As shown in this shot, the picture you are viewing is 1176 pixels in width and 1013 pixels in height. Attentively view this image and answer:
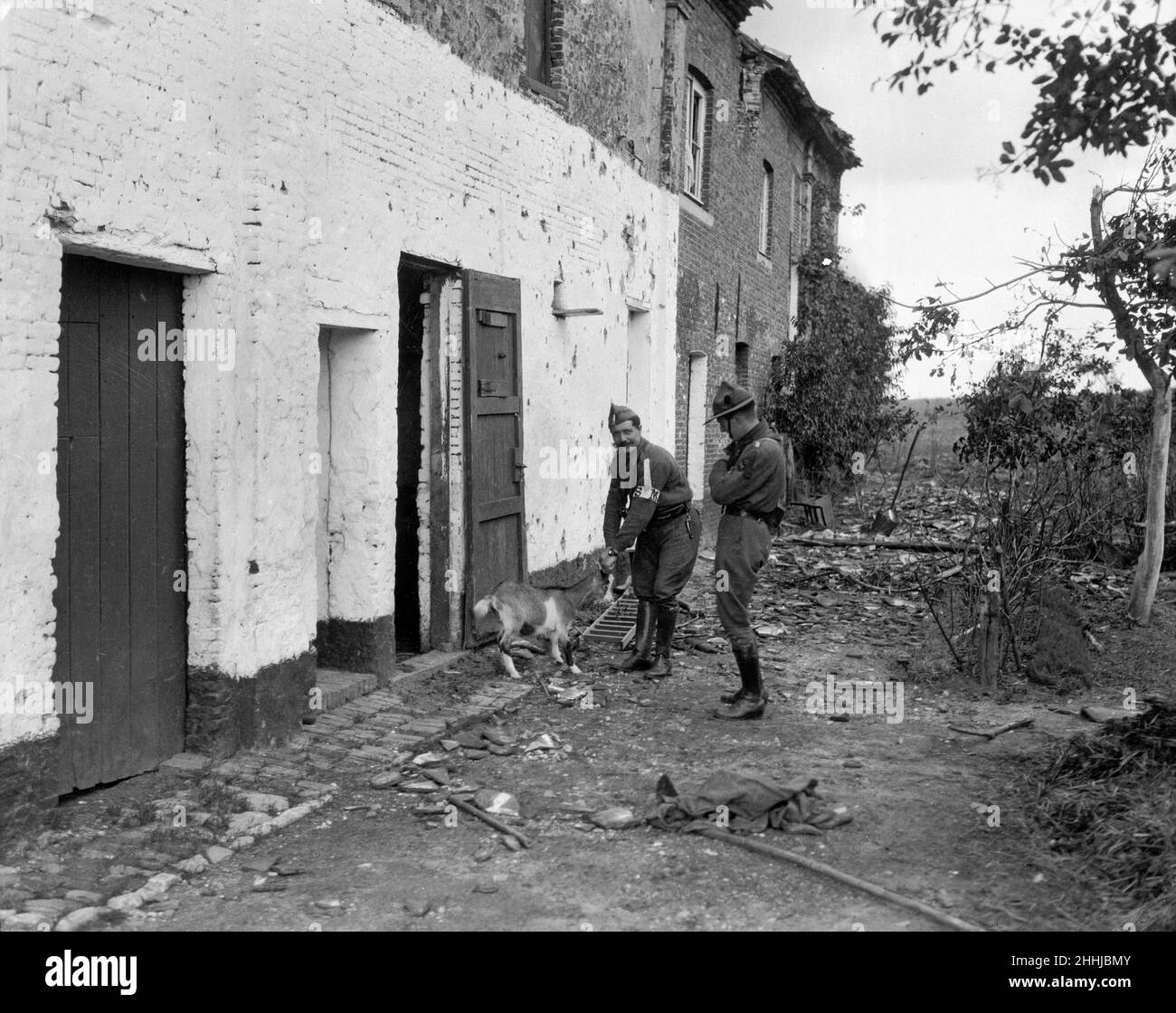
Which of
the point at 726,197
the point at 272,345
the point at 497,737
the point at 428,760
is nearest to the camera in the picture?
the point at 272,345

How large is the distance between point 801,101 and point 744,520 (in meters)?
13.8

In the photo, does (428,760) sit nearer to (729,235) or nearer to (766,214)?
(729,235)

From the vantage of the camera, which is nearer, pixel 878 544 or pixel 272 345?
pixel 272 345

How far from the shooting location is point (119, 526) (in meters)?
5.65

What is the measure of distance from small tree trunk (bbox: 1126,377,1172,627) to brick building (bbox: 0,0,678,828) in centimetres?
539

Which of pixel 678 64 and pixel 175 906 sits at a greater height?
pixel 678 64

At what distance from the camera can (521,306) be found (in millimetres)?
9594

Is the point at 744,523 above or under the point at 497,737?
above

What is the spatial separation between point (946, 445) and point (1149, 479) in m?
29.0

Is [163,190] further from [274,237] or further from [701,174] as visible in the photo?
[701,174]

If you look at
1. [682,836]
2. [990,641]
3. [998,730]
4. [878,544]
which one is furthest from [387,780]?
[878,544]

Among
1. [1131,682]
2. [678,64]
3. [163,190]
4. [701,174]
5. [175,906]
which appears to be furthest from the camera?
[701,174]

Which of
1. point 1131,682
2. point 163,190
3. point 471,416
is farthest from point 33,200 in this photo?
point 1131,682

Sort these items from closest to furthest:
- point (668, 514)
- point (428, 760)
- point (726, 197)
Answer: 1. point (428, 760)
2. point (668, 514)
3. point (726, 197)
